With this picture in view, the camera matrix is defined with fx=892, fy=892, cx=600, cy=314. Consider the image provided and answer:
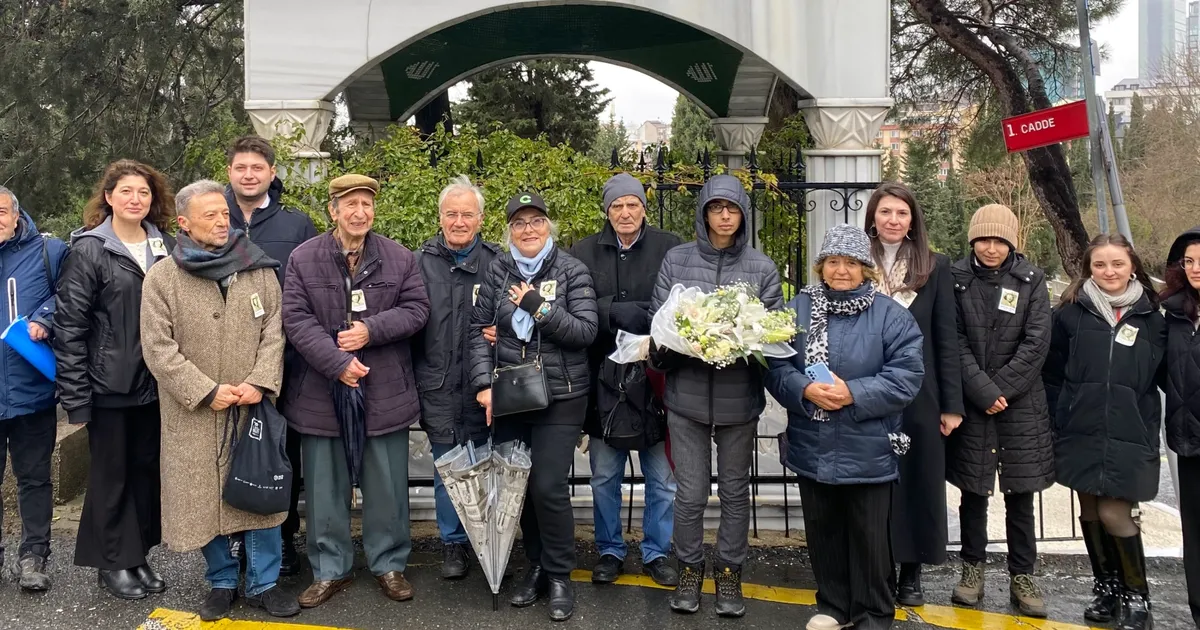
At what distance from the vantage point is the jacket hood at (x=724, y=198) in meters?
3.91

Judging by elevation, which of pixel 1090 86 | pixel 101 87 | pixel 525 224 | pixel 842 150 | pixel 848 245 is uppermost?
pixel 101 87

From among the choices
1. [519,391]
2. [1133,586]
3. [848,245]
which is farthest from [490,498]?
[1133,586]

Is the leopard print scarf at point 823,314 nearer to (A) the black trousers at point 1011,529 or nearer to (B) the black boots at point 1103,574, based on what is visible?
(A) the black trousers at point 1011,529

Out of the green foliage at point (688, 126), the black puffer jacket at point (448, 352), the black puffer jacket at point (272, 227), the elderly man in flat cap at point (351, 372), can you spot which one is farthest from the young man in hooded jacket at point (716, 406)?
the green foliage at point (688, 126)

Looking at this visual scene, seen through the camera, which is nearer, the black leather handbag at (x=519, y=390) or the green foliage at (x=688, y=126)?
the black leather handbag at (x=519, y=390)

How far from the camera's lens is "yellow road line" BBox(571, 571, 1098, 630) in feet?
13.3

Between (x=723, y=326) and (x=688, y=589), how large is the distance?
1.30 m

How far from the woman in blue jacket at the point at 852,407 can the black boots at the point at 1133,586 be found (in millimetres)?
1108

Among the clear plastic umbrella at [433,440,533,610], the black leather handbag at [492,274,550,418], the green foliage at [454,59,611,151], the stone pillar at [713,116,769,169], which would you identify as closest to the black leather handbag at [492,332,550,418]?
the black leather handbag at [492,274,550,418]

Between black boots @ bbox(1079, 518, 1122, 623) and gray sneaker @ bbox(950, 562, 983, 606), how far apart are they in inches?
18.7

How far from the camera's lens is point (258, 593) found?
4051 mm

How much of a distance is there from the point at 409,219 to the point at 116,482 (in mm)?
2295

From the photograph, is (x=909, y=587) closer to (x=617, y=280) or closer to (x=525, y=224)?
(x=617, y=280)

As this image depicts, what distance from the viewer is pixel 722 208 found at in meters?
3.94
